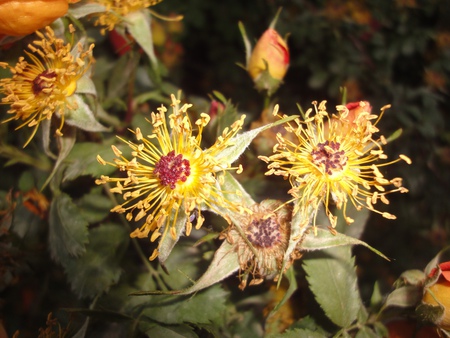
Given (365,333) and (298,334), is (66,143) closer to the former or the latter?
(298,334)

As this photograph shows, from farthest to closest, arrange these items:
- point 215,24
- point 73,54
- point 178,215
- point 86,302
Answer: point 215,24 → point 86,302 → point 73,54 → point 178,215

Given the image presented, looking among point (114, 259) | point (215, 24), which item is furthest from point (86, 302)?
point (215, 24)

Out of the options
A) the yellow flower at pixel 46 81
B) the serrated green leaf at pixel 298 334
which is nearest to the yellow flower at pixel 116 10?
the yellow flower at pixel 46 81

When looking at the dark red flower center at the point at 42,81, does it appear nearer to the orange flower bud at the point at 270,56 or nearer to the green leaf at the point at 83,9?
the green leaf at the point at 83,9

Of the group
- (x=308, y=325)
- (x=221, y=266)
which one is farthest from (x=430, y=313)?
(x=221, y=266)

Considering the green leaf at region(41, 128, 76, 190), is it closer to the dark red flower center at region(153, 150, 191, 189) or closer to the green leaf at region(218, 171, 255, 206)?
the dark red flower center at region(153, 150, 191, 189)

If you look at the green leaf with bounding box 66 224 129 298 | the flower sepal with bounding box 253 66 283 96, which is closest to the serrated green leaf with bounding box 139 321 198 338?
the green leaf with bounding box 66 224 129 298

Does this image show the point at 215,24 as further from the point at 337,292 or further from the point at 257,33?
the point at 337,292

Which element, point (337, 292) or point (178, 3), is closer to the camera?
point (337, 292)
